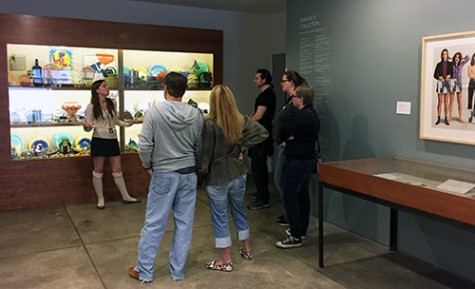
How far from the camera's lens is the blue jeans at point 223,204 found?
3260 mm

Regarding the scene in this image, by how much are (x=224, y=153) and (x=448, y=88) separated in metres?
1.74

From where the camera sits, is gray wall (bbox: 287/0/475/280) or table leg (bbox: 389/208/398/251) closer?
gray wall (bbox: 287/0/475/280)

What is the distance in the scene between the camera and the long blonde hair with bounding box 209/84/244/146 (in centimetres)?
318

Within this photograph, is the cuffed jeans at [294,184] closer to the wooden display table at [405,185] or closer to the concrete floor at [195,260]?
the concrete floor at [195,260]

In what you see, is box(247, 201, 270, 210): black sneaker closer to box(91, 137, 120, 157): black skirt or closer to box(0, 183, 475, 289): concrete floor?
box(0, 183, 475, 289): concrete floor

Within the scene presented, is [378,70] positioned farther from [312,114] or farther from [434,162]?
[434,162]

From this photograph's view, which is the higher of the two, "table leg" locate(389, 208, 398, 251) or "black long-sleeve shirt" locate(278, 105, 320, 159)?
"black long-sleeve shirt" locate(278, 105, 320, 159)

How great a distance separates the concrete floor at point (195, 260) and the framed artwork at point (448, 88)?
3.63 feet

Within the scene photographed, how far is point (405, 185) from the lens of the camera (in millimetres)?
2783

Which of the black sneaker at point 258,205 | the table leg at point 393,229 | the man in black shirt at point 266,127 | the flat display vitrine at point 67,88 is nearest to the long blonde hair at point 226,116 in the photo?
the table leg at point 393,229

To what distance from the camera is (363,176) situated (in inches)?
121

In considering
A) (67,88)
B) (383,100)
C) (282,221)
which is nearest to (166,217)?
(282,221)

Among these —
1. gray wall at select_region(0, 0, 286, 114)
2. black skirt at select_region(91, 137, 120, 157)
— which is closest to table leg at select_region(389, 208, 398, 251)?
black skirt at select_region(91, 137, 120, 157)

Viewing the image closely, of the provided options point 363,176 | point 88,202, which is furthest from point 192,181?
point 88,202
